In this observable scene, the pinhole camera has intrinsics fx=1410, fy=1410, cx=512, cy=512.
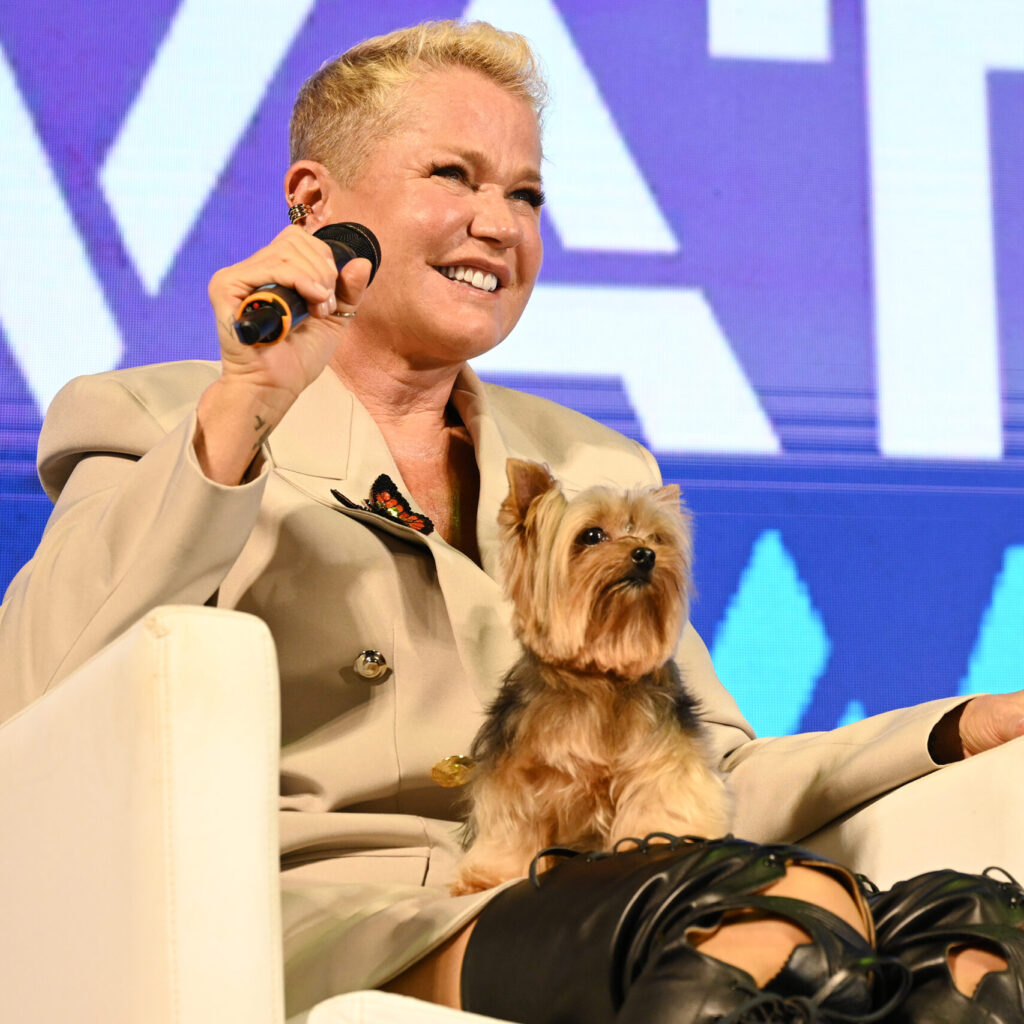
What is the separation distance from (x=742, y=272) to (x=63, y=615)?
206 centimetres

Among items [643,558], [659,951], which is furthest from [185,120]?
[659,951]

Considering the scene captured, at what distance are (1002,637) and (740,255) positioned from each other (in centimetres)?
107

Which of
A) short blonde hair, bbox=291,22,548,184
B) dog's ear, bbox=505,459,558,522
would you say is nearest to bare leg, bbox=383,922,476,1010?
dog's ear, bbox=505,459,558,522

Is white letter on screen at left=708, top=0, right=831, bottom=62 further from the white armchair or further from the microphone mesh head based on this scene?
the white armchair

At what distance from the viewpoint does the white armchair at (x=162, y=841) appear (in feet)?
3.72

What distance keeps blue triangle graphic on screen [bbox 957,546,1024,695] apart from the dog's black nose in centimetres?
186

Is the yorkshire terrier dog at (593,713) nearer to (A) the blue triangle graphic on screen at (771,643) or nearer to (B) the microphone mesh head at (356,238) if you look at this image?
(B) the microphone mesh head at (356,238)

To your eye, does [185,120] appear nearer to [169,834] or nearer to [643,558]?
[643,558]

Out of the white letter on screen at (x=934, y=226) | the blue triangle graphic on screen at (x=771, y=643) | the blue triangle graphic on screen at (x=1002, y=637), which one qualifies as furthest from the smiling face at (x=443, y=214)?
the blue triangle graphic on screen at (x=1002, y=637)

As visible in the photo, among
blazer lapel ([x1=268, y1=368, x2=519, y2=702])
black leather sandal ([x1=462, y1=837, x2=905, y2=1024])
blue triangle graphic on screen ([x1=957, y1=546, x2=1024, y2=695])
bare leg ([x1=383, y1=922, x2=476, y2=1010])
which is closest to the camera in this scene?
black leather sandal ([x1=462, y1=837, x2=905, y2=1024])

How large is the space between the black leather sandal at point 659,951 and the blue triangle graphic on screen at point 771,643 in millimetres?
1796

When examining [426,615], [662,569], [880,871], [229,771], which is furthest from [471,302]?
[229,771]

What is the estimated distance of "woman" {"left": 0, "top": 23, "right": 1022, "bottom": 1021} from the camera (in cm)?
139

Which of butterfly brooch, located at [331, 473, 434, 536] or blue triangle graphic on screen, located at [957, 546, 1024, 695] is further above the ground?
blue triangle graphic on screen, located at [957, 546, 1024, 695]
